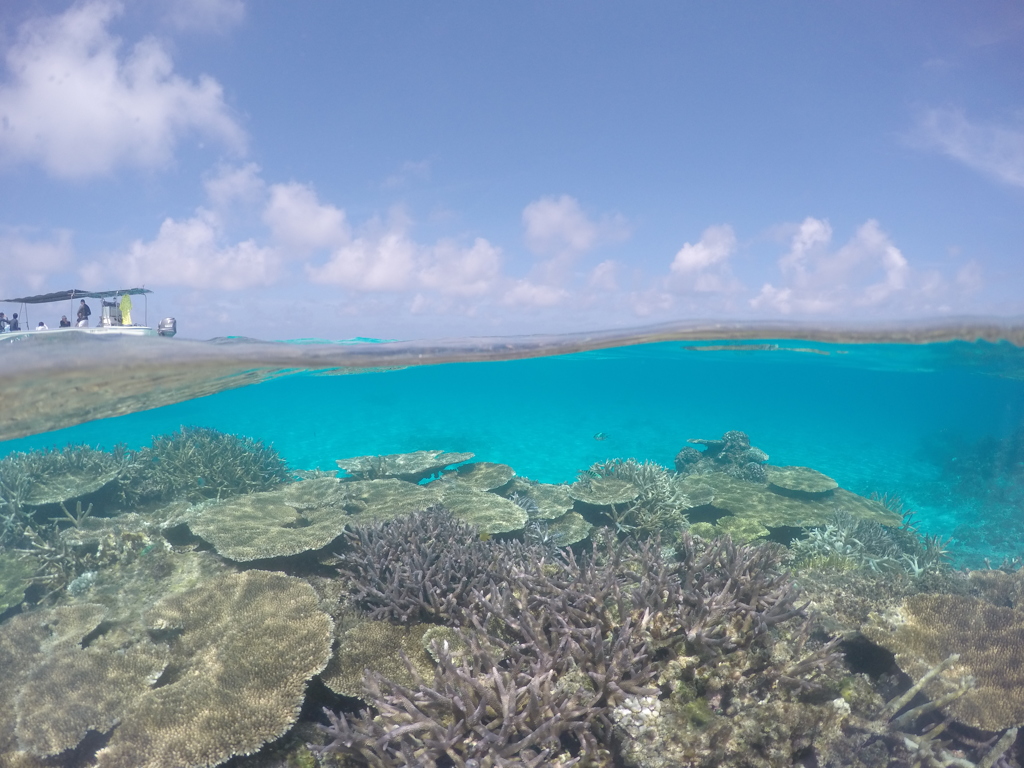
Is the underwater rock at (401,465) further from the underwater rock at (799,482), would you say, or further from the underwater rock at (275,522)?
the underwater rock at (799,482)

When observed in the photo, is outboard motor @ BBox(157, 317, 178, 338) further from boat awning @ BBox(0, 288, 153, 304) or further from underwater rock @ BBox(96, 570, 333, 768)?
underwater rock @ BBox(96, 570, 333, 768)

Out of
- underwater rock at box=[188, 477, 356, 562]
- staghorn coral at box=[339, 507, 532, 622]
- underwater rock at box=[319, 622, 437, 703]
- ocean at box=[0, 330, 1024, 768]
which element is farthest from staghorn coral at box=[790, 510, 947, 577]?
underwater rock at box=[188, 477, 356, 562]

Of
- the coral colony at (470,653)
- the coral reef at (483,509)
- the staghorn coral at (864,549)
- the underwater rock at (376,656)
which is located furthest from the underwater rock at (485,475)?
the staghorn coral at (864,549)

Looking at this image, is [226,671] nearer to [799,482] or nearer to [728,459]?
[799,482]

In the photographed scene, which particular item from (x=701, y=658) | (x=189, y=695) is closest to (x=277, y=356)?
(x=189, y=695)

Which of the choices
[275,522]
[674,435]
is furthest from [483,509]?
[674,435]

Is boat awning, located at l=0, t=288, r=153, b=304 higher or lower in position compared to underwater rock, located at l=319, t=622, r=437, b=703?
higher
